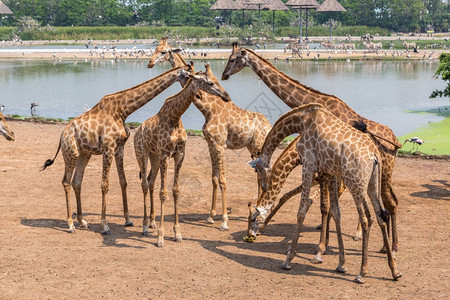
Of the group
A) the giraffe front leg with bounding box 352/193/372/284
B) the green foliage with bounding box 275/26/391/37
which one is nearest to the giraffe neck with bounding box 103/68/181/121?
the giraffe front leg with bounding box 352/193/372/284

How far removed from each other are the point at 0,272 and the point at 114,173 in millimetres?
7122

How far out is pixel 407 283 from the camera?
30.1 feet

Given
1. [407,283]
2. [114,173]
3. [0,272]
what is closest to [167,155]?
[0,272]

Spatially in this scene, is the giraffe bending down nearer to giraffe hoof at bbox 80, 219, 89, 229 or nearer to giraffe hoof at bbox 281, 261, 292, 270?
giraffe hoof at bbox 80, 219, 89, 229

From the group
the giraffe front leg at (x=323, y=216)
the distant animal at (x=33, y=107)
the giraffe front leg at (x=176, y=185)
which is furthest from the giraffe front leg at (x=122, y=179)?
the distant animal at (x=33, y=107)

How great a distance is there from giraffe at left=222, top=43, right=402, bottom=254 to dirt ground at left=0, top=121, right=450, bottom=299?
1.00 meters

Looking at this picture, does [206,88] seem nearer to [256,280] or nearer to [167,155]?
[167,155]

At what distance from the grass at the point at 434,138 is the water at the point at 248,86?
0.68 meters

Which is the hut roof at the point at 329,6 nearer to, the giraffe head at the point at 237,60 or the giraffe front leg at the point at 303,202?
the giraffe head at the point at 237,60

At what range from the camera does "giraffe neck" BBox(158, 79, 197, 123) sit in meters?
10.6

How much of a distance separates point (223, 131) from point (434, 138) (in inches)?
502

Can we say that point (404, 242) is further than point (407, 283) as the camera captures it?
Yes

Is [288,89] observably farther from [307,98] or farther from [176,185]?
[176,185]

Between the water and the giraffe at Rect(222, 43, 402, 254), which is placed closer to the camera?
the giraffe at Rect(222, 43, 402, 254)
